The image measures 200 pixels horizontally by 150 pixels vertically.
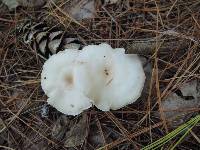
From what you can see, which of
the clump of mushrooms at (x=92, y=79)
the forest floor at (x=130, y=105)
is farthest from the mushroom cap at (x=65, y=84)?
the forest floor at (x=130, y=105)

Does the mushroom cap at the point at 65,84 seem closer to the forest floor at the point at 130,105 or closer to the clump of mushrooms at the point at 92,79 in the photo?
the clump of mushrooms at the point at 92,79

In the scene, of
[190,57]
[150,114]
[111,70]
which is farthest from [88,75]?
[190,57]

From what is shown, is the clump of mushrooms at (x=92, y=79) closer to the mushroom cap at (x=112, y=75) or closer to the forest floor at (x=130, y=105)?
the mushroom cap at (x=112, y=75)

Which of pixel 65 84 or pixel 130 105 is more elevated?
pixel 65 84

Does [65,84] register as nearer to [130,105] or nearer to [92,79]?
[92,79]

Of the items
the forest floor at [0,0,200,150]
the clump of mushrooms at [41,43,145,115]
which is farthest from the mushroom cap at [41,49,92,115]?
the forest floor at [0,0,200,150]

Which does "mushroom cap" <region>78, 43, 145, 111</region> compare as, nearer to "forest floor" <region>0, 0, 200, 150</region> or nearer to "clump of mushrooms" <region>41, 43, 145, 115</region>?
"clump of mushrooms" <region>41, 43, 145, 115</region>

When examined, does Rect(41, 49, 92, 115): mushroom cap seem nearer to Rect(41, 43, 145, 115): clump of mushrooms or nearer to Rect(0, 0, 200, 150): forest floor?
Rect(41, 43, 145, 115): clump of mushrooms

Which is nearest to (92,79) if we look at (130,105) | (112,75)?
(112,75)
